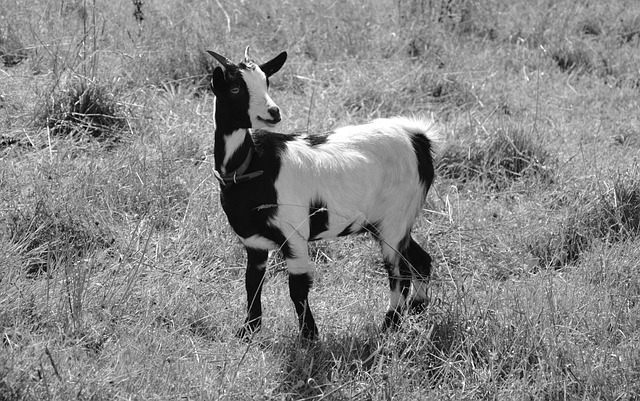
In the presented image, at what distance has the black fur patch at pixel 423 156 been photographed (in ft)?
15.5

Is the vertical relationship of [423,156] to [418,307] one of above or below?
above

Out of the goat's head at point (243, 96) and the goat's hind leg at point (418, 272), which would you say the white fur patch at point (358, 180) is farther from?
the goat's head at point (243, 96)

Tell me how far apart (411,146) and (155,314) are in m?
1.51

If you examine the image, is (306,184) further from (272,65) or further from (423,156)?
(423,156)

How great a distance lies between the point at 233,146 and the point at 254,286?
73 centimetres

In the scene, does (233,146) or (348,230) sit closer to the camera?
(233,146)

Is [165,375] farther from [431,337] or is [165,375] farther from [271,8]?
[271,8]

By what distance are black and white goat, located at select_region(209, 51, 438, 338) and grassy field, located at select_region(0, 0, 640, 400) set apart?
25 cm

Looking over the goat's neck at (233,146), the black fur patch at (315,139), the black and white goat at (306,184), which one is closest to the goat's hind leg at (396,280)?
the black and white goat at (306,184)

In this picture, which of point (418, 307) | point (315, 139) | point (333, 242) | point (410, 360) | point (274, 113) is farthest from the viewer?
point (333, 242)

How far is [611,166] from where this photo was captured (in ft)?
20.6

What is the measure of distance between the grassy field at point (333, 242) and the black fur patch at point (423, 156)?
22.6 inches

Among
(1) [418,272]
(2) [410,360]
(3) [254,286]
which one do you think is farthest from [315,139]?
(2) [410,360]

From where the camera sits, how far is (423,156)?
475cm
